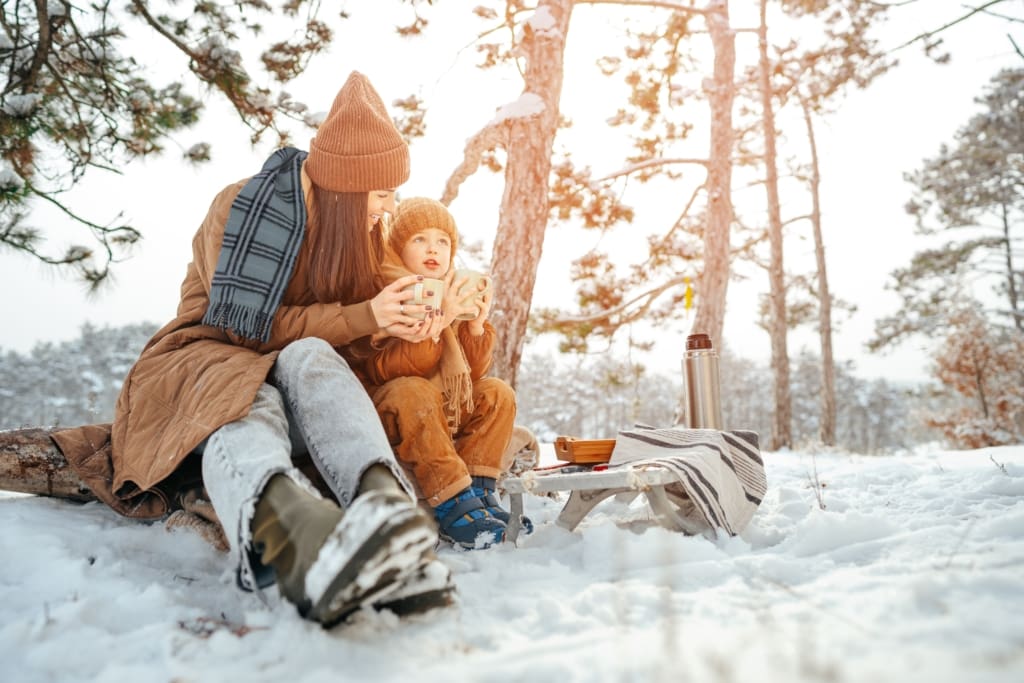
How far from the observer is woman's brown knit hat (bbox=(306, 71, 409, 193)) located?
6.95ft

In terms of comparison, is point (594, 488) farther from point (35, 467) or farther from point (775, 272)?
point (775, 272)

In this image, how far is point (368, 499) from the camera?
1.15m

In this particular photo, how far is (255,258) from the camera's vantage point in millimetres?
1890

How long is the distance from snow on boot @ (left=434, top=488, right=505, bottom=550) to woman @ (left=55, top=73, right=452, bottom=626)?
0.39 m


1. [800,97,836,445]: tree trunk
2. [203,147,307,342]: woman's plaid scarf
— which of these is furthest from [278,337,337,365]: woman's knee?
[800,97,836,445]: tree trunk

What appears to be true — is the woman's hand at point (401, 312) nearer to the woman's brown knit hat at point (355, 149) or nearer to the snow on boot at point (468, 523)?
the woman's brown knit hat at point (355, 149)

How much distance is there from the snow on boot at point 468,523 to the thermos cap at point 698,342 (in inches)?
66.1

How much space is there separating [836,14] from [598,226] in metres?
6.88

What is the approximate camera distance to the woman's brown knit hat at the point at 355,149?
2117mm

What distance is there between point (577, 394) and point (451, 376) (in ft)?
170

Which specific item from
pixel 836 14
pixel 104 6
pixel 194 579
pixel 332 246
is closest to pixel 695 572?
pixel 194 579

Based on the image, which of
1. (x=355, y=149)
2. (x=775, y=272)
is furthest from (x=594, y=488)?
(x=775, y=272)

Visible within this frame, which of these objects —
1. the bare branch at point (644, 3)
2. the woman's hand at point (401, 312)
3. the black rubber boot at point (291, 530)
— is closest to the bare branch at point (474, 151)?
the bare branch at point (644, 3)

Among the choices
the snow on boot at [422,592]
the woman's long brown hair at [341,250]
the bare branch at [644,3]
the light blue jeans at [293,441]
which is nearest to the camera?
the snow on boot at [422,592]
